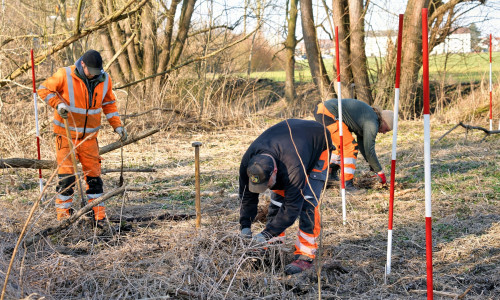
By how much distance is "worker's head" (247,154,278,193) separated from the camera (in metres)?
3.36

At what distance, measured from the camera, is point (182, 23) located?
12.3 m

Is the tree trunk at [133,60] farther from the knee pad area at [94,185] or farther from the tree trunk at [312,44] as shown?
the knee pad area at [94,185]

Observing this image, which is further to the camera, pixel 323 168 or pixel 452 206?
pixel 452 206

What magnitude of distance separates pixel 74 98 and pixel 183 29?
25.7ft

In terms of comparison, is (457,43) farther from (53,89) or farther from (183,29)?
(53,89)

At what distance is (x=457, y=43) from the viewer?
41.3 ft

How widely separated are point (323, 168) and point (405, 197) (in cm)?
221

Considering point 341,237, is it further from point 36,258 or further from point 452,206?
point 36,258

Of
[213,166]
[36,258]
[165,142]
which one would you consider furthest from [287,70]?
[36,258]

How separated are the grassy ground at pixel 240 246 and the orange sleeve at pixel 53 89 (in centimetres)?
106

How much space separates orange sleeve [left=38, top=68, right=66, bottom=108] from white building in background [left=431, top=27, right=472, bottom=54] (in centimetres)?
1058

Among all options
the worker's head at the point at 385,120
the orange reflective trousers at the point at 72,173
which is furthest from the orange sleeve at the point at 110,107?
the worker's head at the point at 385,120

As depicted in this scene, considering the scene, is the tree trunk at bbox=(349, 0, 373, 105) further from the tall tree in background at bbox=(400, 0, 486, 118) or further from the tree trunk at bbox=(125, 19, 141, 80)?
the tree trunk at bbox=(125, 19, 141, 80)

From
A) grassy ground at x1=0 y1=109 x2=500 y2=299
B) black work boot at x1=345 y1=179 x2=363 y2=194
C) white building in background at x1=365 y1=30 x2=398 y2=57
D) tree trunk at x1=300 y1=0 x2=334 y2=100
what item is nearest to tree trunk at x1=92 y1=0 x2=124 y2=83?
tree trunk at x1=300 y1=0 x2=334 y2=100
